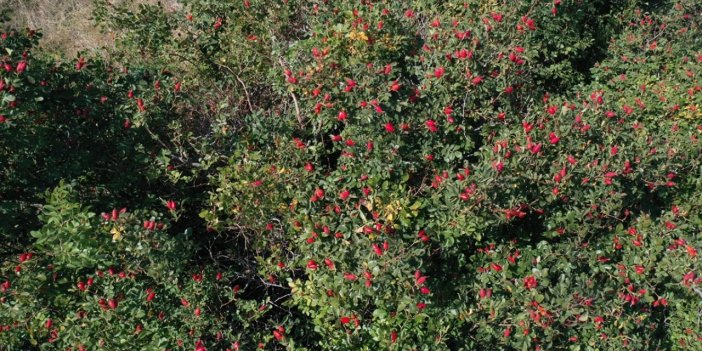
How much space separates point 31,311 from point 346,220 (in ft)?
5.30

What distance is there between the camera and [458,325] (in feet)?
9.41

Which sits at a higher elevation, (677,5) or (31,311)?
(677,5)

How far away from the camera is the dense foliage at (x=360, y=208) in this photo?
2.60m

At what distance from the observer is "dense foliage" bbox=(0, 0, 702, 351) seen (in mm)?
2598

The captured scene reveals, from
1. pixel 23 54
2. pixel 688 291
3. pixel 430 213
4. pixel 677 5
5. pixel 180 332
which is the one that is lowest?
pixel 688 291

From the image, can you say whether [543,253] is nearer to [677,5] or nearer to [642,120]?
[642,120]

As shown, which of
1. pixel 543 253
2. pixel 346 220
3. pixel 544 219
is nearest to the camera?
pixel 346 220

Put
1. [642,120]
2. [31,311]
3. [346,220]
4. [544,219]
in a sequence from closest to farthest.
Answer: [31,311]
[346,220]
[544,219]
[642,120]

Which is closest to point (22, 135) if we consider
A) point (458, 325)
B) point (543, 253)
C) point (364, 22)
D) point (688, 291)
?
point (364, 22)

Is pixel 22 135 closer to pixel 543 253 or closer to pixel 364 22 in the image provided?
pixel 364 22

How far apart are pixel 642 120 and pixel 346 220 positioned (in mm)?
2909

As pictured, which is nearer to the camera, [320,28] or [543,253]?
[543,253]

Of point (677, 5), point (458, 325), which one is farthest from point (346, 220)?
point (677, 5)

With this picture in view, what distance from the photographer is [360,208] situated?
2.82m
